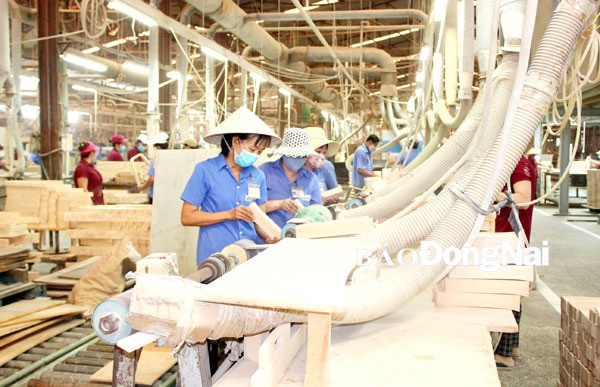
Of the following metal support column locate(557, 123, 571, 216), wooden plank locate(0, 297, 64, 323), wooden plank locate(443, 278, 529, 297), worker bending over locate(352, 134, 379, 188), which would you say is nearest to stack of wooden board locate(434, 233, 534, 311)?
wooden plank locate(443, 278, 529, 297)

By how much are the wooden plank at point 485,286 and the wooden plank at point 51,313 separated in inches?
101

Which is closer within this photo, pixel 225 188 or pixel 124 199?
pixel 225 188

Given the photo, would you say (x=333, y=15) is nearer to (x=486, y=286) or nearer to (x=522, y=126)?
(x=522, y=126)

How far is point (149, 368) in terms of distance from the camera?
2430 mm

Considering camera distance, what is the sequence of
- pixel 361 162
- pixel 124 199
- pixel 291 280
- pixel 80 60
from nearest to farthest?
pixel 291 280 → pixel 124 199 → pixel 361 162 → pixel 80 60

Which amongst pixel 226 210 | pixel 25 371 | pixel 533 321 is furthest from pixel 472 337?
pixel 533 321

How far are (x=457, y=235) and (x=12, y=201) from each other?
18.4 ft

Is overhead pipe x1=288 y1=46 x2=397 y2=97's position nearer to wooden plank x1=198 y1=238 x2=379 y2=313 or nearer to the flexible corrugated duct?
the flexible corrugated duct

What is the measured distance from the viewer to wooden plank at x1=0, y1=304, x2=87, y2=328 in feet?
10.3

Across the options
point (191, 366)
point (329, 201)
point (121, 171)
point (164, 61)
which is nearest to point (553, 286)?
point (329, 201)

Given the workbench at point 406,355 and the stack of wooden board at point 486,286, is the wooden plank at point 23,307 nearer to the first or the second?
the workbench at point 406,355

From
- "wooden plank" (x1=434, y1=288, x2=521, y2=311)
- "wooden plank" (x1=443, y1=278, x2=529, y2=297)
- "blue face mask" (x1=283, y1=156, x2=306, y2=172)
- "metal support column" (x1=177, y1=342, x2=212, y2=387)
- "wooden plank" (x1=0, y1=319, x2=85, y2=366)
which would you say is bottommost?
"wooden plank" (x1=0, y1=319, x2=85, y2=366)

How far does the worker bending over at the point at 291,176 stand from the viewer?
10.8 ft

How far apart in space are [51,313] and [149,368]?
1279mm
